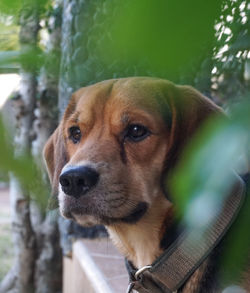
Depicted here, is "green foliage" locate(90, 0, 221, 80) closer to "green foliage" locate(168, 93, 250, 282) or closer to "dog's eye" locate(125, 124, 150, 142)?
"green foliage" locate(168, 93, 250, 282)

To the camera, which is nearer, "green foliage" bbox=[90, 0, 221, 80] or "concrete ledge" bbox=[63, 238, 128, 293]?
"green foliage" bbox=[90, 0, 221, 80]

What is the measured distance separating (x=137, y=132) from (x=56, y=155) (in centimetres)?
51

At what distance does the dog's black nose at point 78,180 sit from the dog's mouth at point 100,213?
45 millimetres

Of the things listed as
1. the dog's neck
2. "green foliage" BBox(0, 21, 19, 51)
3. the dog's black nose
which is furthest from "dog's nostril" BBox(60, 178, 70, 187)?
"green foliage" BBox(0, 21, 19, 51)

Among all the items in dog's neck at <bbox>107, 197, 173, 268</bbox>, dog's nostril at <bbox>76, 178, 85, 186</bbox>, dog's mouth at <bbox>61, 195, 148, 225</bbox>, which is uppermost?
dog's nostril at <bbox>76, 178, 85, 186</bbox>

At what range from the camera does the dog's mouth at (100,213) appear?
165cm

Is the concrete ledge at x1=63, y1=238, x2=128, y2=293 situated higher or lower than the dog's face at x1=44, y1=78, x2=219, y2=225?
Result: lower

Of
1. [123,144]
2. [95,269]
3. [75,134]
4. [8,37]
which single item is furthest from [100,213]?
[95,269]

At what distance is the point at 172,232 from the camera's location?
182cm

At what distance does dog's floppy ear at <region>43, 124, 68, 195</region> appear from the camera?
2129 millimetres

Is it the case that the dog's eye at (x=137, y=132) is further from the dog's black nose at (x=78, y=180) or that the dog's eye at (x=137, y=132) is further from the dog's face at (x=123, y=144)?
the dog's black nose at (x=78, y=180)

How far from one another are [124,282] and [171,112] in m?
1.23

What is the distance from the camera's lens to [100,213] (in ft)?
5.49

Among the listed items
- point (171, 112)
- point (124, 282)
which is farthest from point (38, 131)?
point (171, 112)
